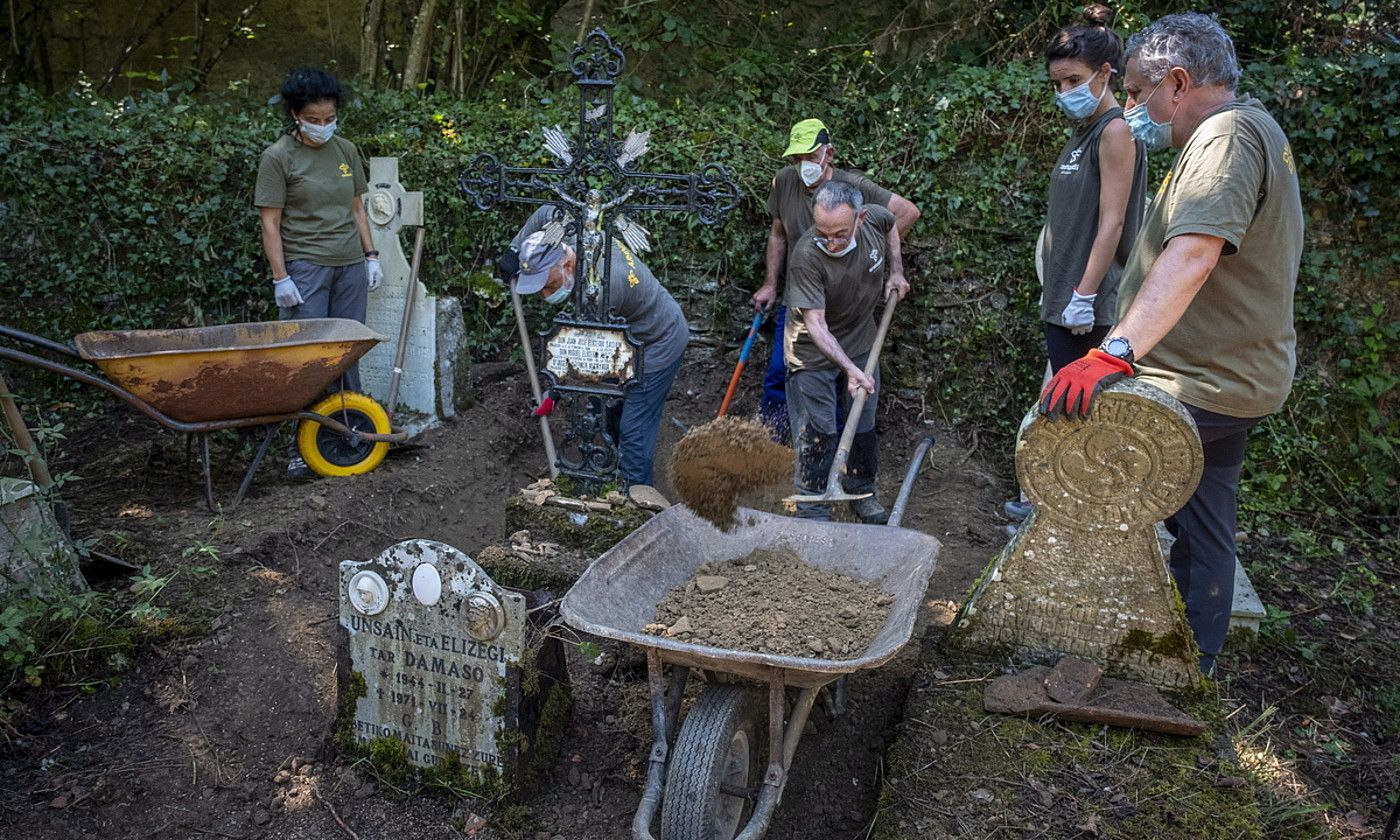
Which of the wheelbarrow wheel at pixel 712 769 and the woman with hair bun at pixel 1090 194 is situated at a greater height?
the woman with hair bun at pixel 1090 194

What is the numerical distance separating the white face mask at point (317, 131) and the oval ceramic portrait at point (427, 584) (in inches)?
121

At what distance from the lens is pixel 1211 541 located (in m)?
3.03

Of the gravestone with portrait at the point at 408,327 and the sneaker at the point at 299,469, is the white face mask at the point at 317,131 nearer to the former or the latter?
the gravestone with portrait at the point at 408,327

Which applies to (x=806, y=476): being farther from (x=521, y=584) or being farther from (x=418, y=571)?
(x=418, y=571)

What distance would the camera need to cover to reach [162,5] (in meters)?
8.48

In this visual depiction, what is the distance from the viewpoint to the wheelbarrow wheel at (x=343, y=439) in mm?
4973

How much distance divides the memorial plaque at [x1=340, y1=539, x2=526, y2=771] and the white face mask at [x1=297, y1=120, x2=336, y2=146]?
9.63ft

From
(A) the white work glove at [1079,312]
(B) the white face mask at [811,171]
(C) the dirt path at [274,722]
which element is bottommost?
(C) the dirt path at [274,722]

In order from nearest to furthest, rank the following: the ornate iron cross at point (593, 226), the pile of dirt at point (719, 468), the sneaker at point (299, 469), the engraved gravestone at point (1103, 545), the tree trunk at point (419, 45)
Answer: the engraved gravestone at point (1103, 545), the pile of dirt at point (719, 468), the ornate iron cross at point (593, 226), the sneaker at point (299, 469), the tree trunk at point (419, 45)

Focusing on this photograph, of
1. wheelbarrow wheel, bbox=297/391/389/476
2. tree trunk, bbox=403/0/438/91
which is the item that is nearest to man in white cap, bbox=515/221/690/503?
wheelbarrow wheel, bbox=297/391/389/476

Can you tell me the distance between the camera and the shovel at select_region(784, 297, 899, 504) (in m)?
3.65

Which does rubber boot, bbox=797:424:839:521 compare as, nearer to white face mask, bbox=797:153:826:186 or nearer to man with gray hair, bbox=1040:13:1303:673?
white face mask, bbox=797:153:826:186

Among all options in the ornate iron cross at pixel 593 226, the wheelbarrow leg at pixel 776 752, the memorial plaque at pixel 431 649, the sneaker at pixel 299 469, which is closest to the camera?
the wheelbarrow leg at pixel 776 752

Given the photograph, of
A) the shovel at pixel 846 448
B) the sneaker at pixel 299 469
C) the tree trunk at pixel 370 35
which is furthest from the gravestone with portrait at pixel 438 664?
the tree trunk at pixel 370 35
